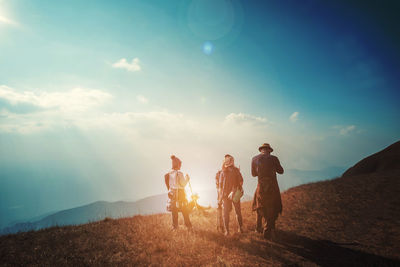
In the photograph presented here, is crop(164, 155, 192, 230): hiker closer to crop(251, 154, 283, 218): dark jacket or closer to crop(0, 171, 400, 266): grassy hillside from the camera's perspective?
crop(0, 171, 400, 266): grassy hillside

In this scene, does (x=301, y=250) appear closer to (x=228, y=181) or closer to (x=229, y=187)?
(x=229, y=187)

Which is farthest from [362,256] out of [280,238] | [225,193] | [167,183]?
[167,183]

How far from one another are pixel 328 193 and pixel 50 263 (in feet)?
47.3

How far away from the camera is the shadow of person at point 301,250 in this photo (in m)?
5.56

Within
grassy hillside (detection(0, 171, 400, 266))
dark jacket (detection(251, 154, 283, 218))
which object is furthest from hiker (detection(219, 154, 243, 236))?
dark jacket (detection(251, 154, 283, 218))

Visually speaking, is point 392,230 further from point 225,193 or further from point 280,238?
point 225,193

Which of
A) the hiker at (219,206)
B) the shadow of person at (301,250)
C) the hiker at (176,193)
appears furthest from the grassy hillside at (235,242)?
the hiker at (176,193)

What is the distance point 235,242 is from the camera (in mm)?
6871

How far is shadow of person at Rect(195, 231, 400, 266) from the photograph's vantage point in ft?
18.2

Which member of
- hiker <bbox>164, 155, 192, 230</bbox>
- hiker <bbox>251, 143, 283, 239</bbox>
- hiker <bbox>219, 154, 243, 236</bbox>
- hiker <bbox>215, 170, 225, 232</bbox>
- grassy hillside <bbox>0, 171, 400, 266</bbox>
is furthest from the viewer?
hiker <bbox>164, 155, 192, 230</bbox>

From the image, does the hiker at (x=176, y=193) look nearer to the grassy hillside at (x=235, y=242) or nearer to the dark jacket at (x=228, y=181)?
the grassy hillside at (x=235, y=242)

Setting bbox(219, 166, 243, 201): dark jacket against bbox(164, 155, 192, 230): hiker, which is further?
bbox(164, 155, 192, 230): hiker

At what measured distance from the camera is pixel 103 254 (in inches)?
245

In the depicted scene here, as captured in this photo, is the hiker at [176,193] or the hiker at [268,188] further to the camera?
the hiker at [176,193]
